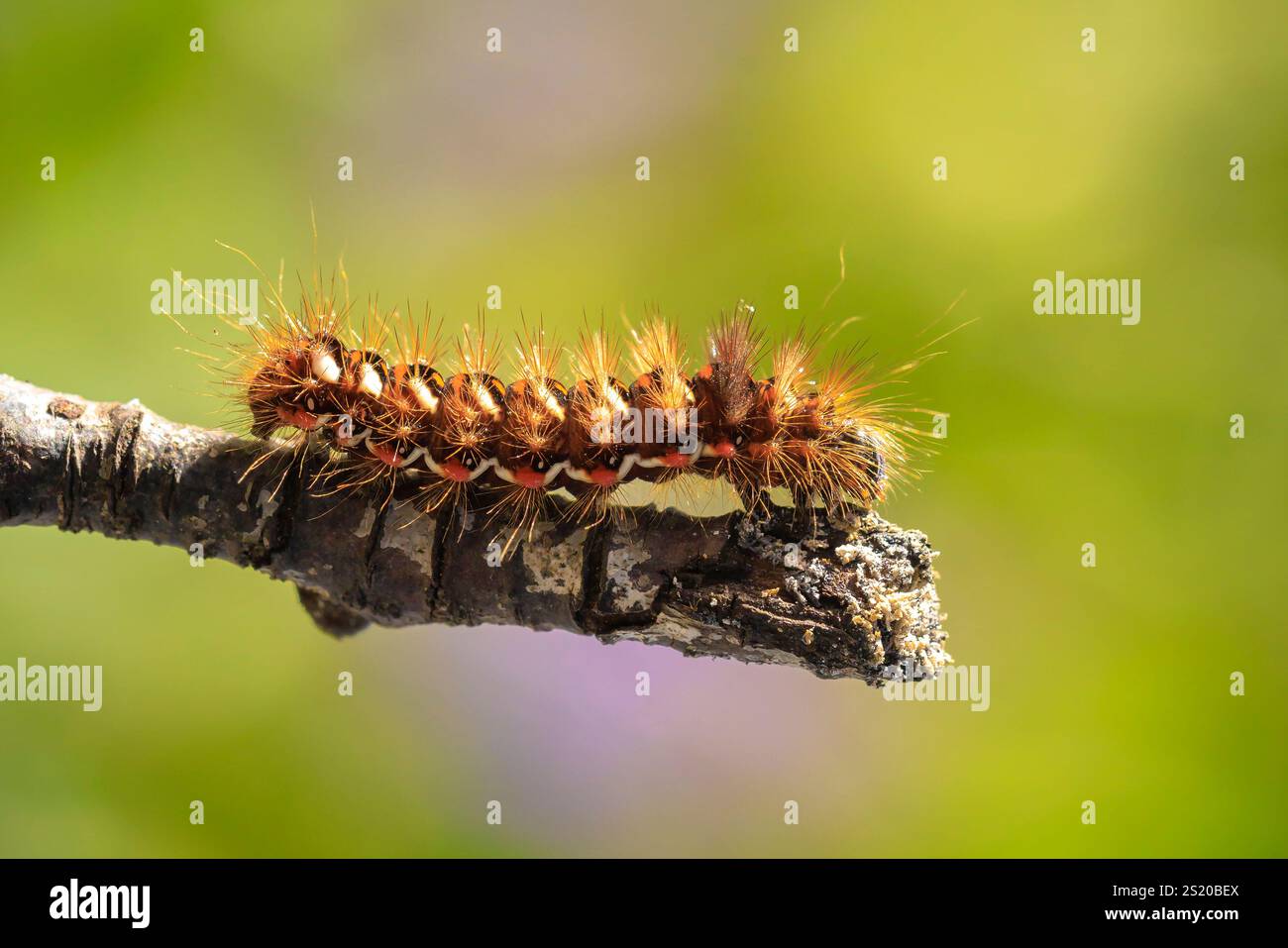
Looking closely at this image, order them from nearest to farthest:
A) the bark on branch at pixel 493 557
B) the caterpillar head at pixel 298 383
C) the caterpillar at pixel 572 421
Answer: the bark on branch at pixel 493 557, the caterpillar at pixel 572 421, the caterpillar head at pixel 298 383

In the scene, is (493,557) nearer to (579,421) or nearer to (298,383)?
(579,421)

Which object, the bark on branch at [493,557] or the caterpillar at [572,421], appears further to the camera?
the caterpillar at [572,421]

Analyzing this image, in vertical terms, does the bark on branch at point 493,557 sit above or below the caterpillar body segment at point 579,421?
below

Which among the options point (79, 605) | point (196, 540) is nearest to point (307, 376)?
point (196, 540)

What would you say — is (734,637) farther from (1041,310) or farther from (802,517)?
(1041,310)

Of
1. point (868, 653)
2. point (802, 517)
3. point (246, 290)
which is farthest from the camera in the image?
point (246, 290)

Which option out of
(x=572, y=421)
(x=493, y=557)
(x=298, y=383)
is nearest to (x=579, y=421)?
(x=572, y=421)
